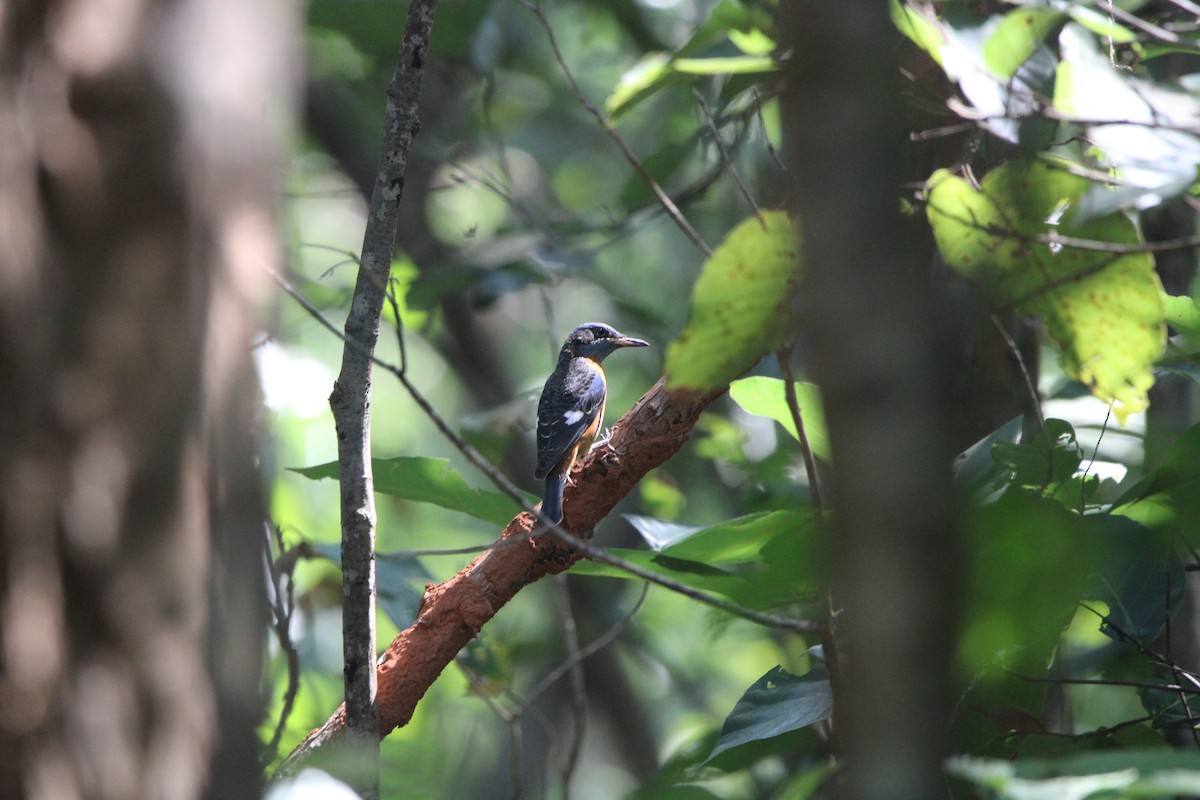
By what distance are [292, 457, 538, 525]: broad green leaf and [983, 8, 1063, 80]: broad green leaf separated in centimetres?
141

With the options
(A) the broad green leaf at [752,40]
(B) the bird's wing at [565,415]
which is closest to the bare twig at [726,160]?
(A) the broad green leaf at [752,40]

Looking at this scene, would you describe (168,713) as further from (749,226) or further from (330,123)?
(330,123)

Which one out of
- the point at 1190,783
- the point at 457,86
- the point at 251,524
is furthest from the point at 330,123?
the point at 1190,783

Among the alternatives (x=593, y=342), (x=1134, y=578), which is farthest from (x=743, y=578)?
(x=593, y=342)

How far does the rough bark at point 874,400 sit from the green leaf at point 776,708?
129cm

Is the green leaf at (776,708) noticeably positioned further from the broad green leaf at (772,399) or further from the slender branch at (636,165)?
the slender branch at (636,165)

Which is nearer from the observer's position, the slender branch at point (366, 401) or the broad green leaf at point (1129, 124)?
the broad green leaf at point (1129, 124)

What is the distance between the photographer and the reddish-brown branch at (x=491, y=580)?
2.23 meters

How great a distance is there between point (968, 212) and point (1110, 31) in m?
0.47

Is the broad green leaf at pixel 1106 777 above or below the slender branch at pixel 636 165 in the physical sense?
below

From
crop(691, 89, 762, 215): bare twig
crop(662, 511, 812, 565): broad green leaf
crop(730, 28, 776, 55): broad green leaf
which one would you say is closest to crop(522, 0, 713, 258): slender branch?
crop(691, 89, 762, 215): bare twig

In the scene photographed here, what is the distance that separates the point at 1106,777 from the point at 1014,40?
143 centimetres

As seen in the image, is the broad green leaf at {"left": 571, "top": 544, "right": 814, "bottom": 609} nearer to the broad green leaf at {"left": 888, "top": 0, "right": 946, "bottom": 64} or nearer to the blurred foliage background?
the blurred foliage background

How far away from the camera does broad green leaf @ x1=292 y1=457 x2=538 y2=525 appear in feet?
7.62
